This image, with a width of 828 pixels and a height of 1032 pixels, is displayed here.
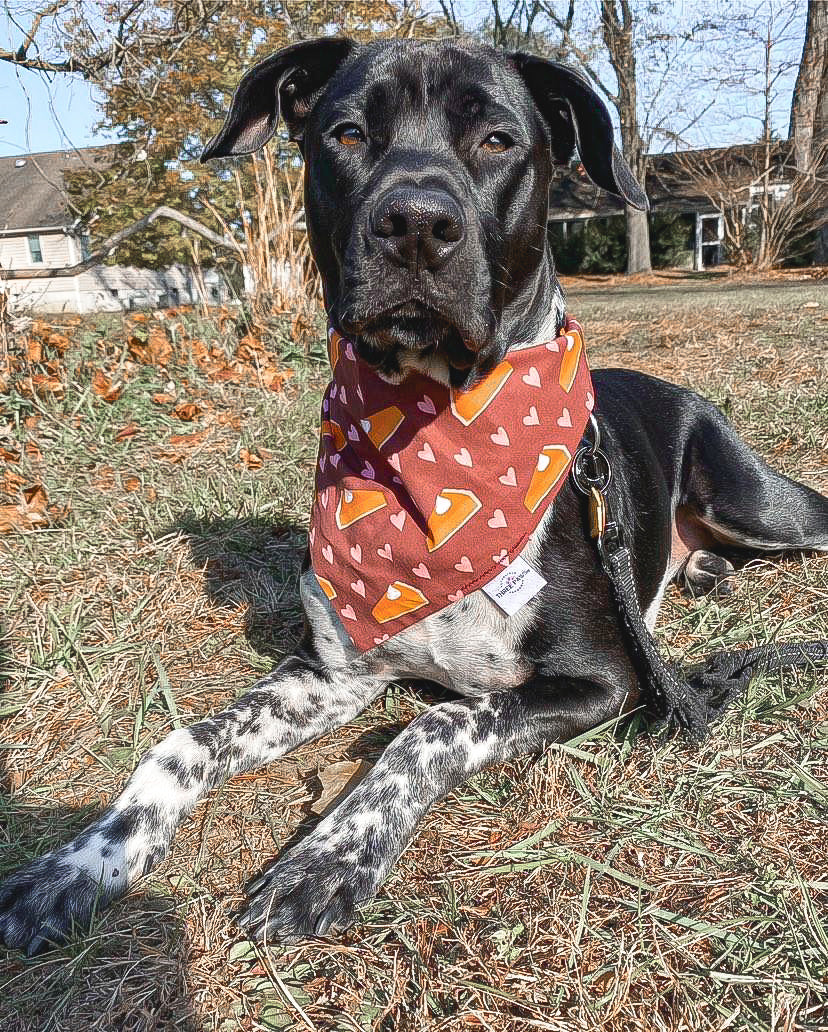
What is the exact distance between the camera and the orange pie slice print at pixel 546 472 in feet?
8.27

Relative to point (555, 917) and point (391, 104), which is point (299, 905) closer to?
point (555, 917)

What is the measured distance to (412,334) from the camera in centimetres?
222

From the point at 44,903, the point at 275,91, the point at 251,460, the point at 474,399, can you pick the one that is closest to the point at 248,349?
the point at 251,460

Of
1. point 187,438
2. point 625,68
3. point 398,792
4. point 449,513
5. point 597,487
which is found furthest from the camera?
point 625,68

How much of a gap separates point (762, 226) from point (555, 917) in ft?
88.9

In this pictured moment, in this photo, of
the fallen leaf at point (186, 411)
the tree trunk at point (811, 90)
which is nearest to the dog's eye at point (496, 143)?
the fallen leaf at point (186, 411)

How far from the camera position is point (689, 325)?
979 cm

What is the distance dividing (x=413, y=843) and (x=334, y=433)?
130 cm

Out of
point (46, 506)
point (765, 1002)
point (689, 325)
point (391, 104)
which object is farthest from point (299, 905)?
point (689, 325)

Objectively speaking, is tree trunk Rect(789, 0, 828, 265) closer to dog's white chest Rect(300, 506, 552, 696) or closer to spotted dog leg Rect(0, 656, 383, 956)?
dog's white chest Rect(300, 506, 552, 696)

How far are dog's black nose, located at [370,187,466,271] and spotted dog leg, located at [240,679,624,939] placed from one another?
1196 mm

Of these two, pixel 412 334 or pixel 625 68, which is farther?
pixel 625 68

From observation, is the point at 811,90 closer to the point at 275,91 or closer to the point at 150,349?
the point at 150,349

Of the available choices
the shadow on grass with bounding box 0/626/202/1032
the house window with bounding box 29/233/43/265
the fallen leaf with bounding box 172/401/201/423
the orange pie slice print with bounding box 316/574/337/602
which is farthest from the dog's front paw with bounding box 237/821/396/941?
the house window with bounding box 29/233/43/265
